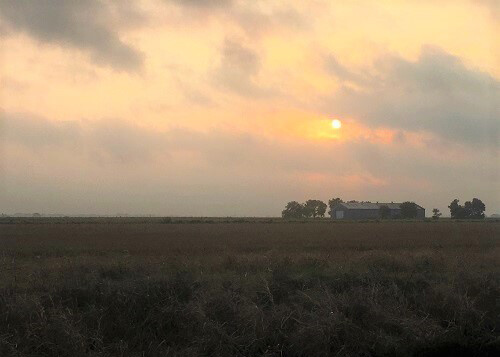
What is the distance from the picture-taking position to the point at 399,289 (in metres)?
13.3

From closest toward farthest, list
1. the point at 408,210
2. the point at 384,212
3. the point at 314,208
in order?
the point at 384,212, the point at 408,210, the point at 314,208

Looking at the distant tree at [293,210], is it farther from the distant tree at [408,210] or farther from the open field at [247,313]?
the open field at [247,313]

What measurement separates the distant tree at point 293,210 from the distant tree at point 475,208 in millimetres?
58518

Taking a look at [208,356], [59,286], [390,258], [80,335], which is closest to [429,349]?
[208,356]

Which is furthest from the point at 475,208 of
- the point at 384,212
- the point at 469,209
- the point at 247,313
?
the point at 247,313

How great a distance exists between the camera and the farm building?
15312 centimetres

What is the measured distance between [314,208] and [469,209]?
55521 mm

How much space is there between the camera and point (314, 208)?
634ft

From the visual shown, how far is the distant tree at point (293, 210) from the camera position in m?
194

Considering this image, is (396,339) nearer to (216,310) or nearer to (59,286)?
(216,310)

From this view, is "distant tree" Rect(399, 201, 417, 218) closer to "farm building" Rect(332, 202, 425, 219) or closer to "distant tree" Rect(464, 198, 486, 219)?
"farm building" Rect(332, 202, 425, 219)

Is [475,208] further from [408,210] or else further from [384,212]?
[384,212]

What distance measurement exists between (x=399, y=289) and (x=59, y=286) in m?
8.25

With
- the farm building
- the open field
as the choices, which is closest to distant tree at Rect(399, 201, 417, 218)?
the farm building
